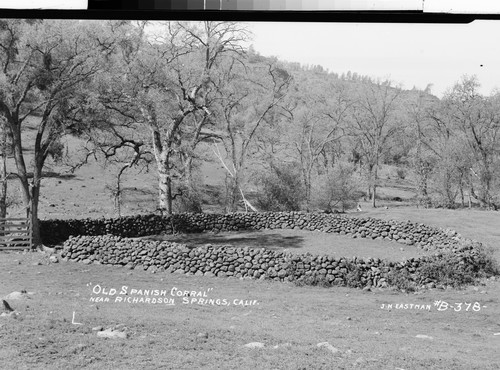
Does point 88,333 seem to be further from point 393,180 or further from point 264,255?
point 393,180

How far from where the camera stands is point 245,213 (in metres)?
17.3

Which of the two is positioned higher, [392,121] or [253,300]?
[392,121]

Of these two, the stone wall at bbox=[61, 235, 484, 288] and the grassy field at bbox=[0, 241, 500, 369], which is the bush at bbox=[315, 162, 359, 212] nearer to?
the stone wall at bbox=[61, 235, 484, 288]

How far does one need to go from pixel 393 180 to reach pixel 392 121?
3301 mm

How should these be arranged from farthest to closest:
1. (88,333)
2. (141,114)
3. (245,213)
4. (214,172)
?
(245,213)
(214,172)
(141,114)
(88,333)

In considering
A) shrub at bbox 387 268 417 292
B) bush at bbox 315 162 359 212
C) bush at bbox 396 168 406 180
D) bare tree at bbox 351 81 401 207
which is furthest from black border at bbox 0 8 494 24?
bush at bbox 315 162 359 212

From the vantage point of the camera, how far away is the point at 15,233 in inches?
445

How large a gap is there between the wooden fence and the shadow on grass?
3.60 m

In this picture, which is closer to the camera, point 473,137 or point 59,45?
point 59,45

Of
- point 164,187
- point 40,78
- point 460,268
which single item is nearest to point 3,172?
point 40,78

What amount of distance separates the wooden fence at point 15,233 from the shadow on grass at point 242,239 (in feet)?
11.8

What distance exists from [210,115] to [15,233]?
5861mm

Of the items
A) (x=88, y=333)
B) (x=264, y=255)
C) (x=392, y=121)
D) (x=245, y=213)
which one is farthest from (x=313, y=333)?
(x=245, y=213)

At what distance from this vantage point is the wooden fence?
10867 millimetres
